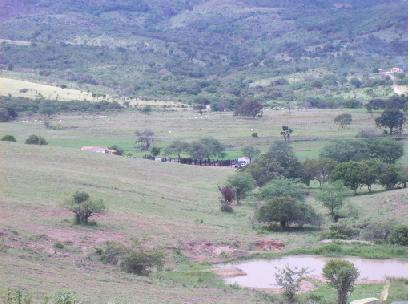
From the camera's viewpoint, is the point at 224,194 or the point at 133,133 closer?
the point at 224,194

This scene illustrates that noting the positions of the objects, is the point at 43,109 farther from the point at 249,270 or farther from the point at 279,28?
the point at 279,28

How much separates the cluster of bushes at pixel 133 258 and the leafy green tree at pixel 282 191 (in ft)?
44.5

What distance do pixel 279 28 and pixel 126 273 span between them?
160155 mm

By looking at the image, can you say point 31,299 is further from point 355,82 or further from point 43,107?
point 355,82

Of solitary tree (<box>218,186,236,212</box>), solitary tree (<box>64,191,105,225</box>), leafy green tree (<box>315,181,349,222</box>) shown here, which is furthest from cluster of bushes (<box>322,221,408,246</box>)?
solitary tree (<box>64,191,105,225</box>)

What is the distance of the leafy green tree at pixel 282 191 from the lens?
40688 mm

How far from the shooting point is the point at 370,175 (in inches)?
1741

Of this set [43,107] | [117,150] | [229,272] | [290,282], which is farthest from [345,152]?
[43,107]

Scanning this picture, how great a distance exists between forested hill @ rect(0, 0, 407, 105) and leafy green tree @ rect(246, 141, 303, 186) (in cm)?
4714

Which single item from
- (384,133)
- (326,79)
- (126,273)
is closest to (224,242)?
(126,273)

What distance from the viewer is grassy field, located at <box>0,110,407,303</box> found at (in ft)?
73.1

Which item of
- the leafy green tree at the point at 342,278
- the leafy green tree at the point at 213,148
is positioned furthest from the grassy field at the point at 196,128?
the leafy green tree at the point at 342,278

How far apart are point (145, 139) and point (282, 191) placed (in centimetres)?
2873

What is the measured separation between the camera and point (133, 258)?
25.5m
